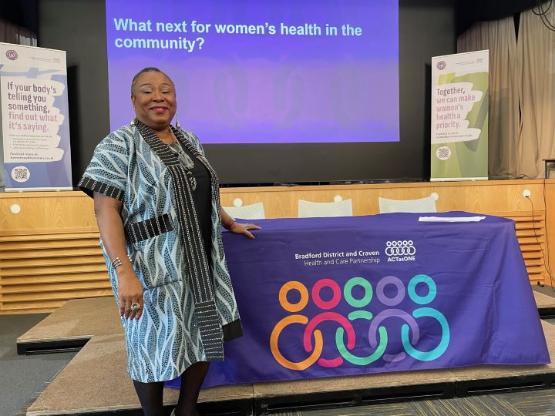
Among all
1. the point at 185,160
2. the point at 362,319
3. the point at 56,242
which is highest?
the point at 185,160

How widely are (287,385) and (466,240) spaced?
3.38 feet

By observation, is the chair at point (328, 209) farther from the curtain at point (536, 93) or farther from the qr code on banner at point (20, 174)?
the curtain at point (536, 93)

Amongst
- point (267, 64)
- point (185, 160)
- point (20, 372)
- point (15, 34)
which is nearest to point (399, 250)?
point (185, 160)

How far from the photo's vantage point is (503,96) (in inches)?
180

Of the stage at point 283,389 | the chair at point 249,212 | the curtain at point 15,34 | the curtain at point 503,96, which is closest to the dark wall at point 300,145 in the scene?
the curtain at point 15,34

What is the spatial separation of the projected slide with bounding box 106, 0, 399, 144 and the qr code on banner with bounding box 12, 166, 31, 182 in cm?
97

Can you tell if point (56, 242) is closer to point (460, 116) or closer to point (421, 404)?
point (421, 404)

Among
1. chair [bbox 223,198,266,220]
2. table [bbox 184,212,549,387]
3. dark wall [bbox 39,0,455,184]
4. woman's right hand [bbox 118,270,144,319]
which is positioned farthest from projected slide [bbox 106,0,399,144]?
woman's right hand [bbox 118,270,144,319]

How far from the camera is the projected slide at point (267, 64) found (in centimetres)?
406

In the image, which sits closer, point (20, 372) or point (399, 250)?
point (399, 250)

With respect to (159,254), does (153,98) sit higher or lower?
higher

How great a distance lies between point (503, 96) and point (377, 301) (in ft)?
11.8

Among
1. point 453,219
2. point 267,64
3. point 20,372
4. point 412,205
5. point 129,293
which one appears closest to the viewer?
point 129,293

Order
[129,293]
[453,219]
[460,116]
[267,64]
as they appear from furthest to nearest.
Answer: [267,64] → [460,116] → [453,219] → [129,293]
